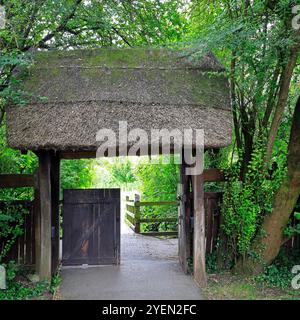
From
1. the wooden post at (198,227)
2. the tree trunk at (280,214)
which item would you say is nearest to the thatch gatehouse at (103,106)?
the wooden post at (198,227)

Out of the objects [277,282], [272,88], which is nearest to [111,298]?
[277,282]

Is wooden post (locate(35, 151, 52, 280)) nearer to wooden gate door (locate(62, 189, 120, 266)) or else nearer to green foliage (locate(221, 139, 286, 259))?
wooden gate door (locate(62, 189, 120, 266))

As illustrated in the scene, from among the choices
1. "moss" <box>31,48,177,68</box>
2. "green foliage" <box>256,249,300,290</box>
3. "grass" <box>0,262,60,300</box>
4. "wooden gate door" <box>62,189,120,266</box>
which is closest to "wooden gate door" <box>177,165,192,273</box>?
"wooden gate door" <box>62,189,120,266</box>

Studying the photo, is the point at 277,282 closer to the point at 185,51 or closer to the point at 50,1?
the point at 185,51

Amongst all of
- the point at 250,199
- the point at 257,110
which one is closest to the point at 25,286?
the point at 250,199

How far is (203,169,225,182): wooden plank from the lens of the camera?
733 cm

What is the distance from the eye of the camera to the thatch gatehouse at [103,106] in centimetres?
636

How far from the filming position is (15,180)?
7.00 meters

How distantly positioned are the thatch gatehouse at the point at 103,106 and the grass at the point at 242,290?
0.35m

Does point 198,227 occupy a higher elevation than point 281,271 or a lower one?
higher

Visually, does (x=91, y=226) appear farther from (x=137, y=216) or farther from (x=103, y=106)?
(x=137, y=216)

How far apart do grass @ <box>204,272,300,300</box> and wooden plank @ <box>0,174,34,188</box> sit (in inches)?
134

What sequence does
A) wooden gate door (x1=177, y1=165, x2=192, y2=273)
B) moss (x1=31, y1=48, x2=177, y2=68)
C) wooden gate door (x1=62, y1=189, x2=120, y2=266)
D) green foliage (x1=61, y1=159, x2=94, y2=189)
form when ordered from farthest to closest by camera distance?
green foliage (x1=61, y1=159, x2=94, y2=189) < wooden gate door (x1=62, y1=189, x2=120, y2=266) < moss (x1=31, y1=48, x2=177, y2=68) < wooden gate door (x1=177, y1=165, x2=192, y2=273)

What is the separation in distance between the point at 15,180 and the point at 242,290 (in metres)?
4.10
